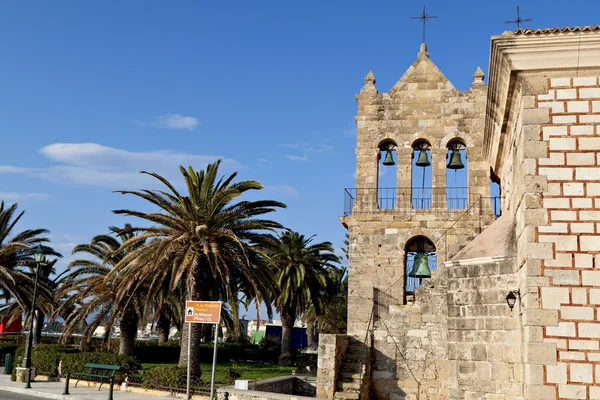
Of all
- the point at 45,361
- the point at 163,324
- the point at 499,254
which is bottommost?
the point at 45,361

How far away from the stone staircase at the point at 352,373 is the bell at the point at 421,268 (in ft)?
8.80

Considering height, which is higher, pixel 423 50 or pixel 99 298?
pixel 423 50

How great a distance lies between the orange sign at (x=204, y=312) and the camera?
14.0 m

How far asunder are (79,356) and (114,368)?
2.70 metres

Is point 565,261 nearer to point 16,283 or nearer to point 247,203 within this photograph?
point 247,203

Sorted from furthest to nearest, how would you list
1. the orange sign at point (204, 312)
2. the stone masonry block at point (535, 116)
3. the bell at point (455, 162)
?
the bell at point (455, 162) < the orange sign at point (204, 312) < the stone masonry block at point (535, 116)

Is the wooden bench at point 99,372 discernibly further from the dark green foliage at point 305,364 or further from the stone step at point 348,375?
the dark green foliage at point 305,364

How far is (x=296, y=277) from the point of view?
32438mm

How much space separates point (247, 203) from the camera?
→ 67.2ft

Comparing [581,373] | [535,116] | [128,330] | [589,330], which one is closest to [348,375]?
[581,373]

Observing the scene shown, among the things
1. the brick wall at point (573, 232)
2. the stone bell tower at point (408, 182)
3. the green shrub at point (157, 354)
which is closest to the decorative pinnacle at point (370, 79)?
the stone bell tower at point (408, 182)

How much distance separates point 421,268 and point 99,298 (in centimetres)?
1485

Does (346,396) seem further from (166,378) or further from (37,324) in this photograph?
(37,324)

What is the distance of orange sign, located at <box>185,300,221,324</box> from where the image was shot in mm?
14016
